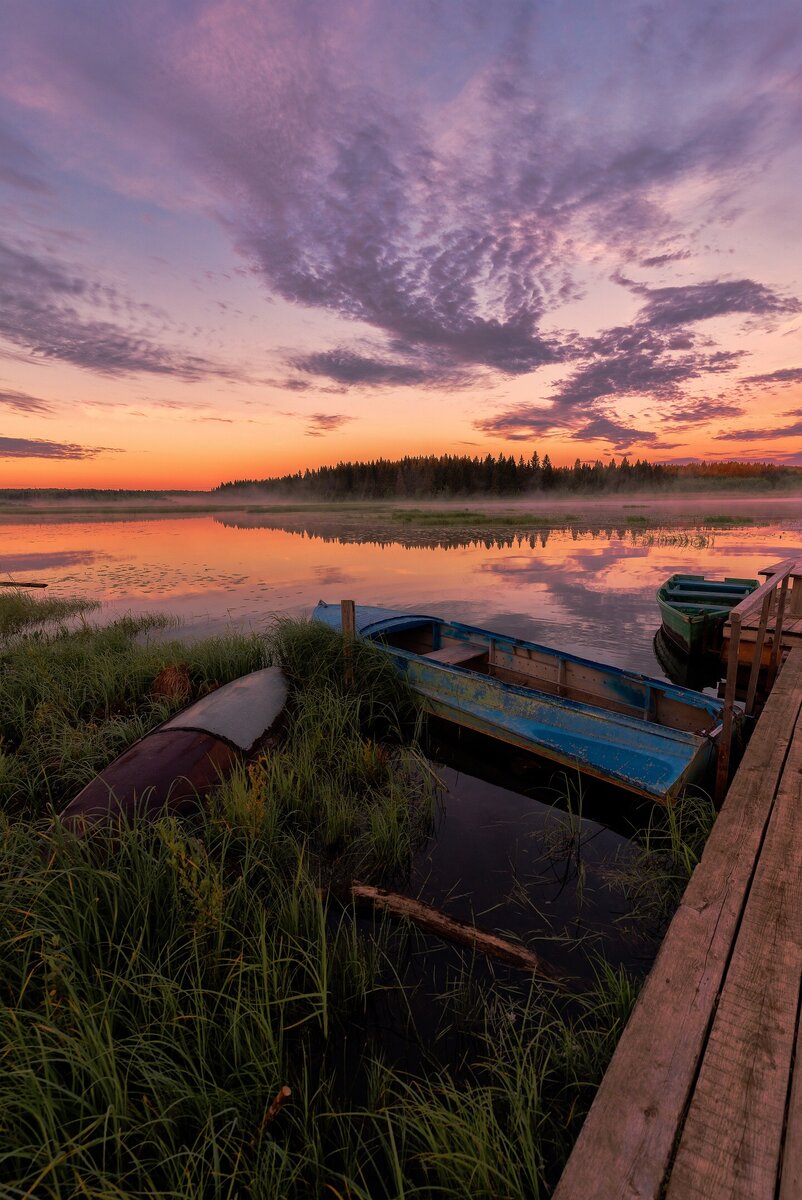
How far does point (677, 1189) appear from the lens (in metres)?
1.68

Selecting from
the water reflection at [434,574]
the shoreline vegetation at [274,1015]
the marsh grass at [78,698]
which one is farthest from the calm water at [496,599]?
the marsh grass at [78,698]

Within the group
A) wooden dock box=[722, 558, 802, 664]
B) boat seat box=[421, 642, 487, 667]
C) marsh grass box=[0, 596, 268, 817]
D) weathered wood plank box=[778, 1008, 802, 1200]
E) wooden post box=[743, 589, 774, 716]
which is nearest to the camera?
Result: weathered wood plank box=[778, 1008, 802, 1200]

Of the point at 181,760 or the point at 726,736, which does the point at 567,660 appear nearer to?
the point at 726,736

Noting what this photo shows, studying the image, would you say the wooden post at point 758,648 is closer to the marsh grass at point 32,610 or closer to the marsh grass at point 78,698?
the marsh grass at point 78,698

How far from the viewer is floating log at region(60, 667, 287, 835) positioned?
15.1 ft

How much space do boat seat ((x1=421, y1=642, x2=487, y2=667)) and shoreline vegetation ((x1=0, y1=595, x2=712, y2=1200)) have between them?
9.21 feet

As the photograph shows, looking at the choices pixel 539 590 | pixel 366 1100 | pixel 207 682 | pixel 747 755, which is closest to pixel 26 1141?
pixel 366 1100

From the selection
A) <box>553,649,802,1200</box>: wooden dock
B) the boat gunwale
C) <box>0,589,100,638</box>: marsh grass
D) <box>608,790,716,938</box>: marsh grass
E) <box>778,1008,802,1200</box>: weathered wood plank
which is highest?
<box>778,1008,802,1200</box>: weathered wood plank

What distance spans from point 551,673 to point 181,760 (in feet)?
17.5

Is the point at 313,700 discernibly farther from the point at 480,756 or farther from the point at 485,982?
the point at 485,982

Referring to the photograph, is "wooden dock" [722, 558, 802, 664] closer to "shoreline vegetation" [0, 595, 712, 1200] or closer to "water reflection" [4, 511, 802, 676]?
"water reflection" [4, 511, 802, 676]

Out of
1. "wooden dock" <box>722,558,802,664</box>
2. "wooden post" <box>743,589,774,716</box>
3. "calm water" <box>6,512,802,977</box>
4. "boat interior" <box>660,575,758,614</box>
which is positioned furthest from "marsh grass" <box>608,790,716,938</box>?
"boat interior" <box>660,575,758,614</box>

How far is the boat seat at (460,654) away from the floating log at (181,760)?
272 centimetres

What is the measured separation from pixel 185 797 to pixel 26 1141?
283 centimetres
